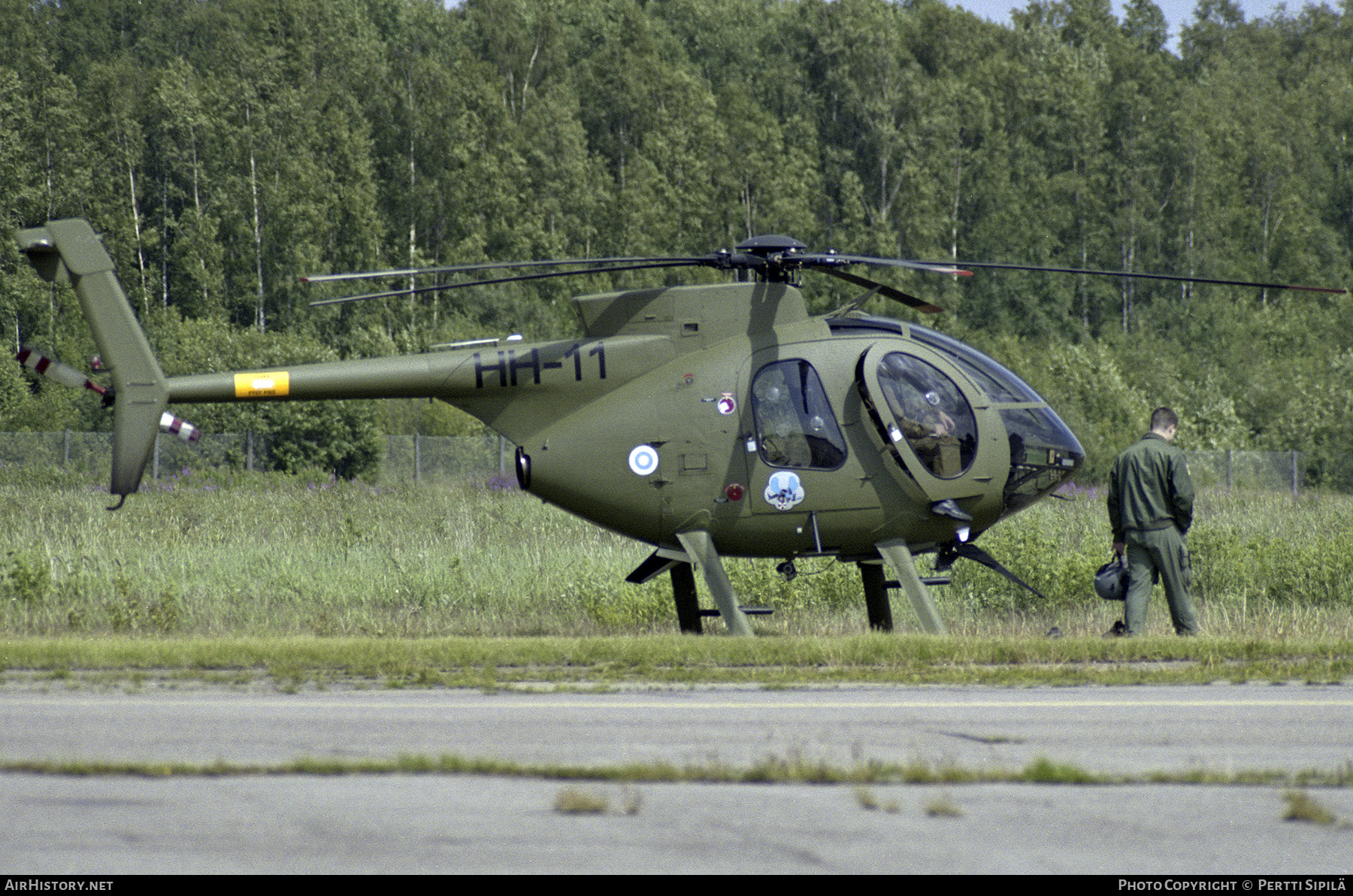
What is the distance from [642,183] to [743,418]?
181 ft

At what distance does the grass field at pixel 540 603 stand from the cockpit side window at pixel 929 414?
1528 millimetres

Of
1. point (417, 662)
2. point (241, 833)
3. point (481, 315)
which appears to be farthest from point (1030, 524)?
point (481, 315)

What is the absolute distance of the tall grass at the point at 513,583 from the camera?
1375cm

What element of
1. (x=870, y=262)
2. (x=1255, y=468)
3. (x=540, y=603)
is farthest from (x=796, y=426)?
(x=1255, y=468)

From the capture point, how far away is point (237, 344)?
4788cm

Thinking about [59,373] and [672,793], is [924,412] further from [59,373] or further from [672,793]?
[59,373]

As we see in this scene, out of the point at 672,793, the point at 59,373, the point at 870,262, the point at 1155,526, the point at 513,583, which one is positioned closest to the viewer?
the point at 672,793

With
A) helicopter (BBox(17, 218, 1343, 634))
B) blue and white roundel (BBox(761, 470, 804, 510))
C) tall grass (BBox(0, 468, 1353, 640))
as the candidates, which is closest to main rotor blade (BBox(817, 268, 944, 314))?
helicopter (BBox(17, 218, 1343, 634))

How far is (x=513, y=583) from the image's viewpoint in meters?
16.0

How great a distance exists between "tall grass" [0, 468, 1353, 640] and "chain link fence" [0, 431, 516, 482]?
20.3m

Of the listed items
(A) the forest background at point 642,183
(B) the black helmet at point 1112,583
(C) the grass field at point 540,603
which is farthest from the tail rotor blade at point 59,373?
(A) the forest background at point 642,183

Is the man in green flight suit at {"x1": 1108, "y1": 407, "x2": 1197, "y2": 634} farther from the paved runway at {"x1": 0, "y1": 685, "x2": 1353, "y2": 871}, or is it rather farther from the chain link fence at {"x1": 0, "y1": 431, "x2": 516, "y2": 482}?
the chain link fence at {"x1": 0, "y1": 431, "x2": 516, "y2": 482}

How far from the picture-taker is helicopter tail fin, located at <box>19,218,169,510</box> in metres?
11.7

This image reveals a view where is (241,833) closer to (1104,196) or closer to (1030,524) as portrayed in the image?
(1030,524)
